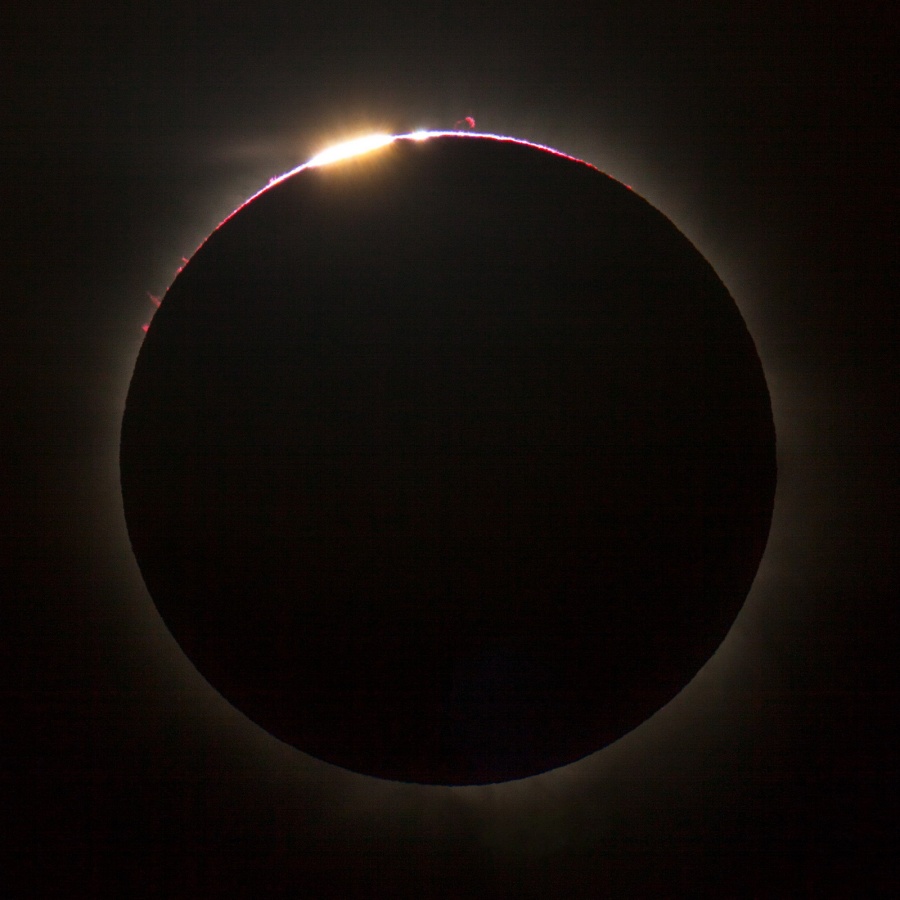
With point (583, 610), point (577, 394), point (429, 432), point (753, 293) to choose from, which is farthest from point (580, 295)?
point (753, 293)

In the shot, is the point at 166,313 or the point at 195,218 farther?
the point at 195,218

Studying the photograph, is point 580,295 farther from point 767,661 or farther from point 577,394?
point 767,661

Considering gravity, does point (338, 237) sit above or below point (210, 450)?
above

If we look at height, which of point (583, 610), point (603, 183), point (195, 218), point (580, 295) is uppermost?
point (195, 218)

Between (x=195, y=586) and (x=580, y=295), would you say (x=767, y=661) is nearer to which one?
(x=580, y=295)

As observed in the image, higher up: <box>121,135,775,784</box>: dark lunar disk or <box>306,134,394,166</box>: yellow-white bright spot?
<box>306,134,394,166</box>: yellow-white bright spot

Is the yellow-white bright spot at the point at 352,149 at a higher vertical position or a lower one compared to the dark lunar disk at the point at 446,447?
higher

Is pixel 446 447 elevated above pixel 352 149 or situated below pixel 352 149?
below
